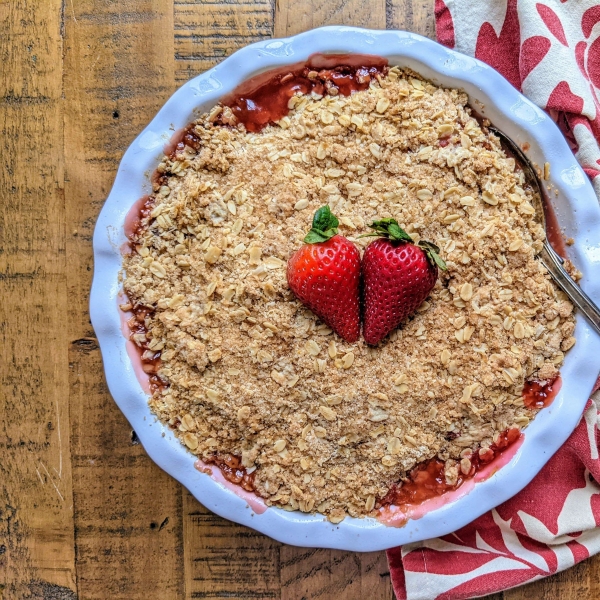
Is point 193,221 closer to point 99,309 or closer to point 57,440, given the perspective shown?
point 99,309

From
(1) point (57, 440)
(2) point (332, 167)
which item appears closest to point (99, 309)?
(1) point (57, 440)

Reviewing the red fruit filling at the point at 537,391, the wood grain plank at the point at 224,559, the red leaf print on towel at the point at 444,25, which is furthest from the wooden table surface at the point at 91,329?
the red fruit filling at the point at 537,391

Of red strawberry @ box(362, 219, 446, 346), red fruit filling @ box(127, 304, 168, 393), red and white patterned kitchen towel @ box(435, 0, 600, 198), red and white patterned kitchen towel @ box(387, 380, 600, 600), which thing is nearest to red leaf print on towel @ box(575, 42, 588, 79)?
red and white patterned kitchen towel @ box(435, 0, 600, 198)

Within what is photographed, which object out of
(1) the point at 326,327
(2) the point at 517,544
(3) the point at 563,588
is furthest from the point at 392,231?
(3) the point at 563,588

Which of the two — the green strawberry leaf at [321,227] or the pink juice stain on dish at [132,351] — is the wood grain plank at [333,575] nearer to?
the pink juice stain on dish at [132,351]

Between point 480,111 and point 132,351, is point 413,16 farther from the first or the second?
point 132,351
